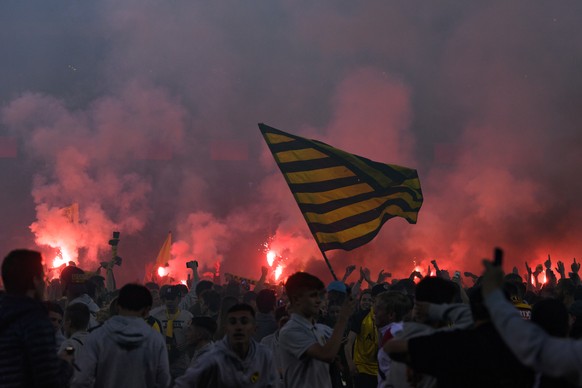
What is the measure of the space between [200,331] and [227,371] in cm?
159

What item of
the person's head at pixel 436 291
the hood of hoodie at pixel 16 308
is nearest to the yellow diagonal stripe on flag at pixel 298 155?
the person's head at pixel 436 291

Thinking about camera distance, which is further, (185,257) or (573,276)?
(185,257)

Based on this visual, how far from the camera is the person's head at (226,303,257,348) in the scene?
5.00 metres

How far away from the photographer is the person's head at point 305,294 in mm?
5371

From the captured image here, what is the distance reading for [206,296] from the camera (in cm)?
888

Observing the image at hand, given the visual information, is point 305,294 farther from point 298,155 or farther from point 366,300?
point 298,155

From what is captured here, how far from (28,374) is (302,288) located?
2340 millimetres

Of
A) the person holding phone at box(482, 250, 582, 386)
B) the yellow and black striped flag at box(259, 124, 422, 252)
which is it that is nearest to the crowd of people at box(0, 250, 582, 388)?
the person holding phone at box(482, 250, 582, 386)

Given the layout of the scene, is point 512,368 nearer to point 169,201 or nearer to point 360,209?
point 360,209

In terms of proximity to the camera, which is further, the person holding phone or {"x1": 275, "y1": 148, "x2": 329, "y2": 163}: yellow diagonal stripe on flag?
{"x1": 275, "y1": 148, "x2": 329, "y2": 163}: yellow diagonal stripe on flag

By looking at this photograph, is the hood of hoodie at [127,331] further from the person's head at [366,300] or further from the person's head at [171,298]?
the person's head at [366,300]

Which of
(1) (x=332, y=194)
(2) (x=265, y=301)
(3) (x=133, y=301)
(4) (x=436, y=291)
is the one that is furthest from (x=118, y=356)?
(1) (x=332, y=194)

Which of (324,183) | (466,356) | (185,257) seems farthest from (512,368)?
(185,257)

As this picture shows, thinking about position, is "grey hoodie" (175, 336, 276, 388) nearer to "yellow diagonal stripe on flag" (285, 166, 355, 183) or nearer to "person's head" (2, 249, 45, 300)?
"person's head" (2, 249, 45, 300)
